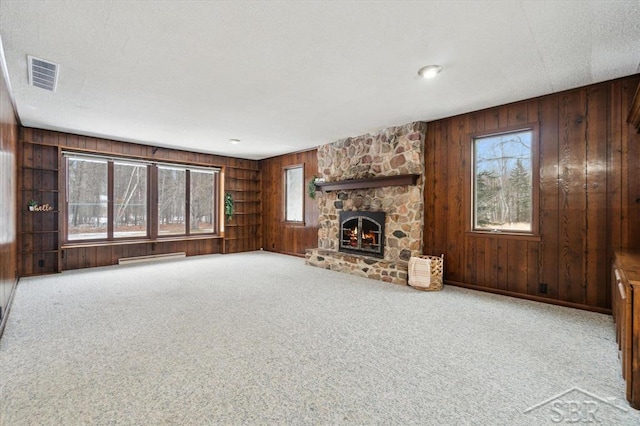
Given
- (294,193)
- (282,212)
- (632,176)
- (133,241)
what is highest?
(294,193)

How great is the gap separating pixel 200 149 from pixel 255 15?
17.9ft

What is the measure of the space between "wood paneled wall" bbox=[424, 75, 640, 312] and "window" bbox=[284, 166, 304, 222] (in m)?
3.90

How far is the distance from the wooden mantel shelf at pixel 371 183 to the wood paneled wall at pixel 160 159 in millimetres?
2865

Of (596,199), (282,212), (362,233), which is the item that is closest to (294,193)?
(282,212)

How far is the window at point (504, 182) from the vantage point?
393 centimetres

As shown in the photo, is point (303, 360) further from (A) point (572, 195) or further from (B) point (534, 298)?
(A) point (572, 195)

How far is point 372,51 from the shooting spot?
268 cm

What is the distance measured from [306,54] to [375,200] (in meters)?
3.19

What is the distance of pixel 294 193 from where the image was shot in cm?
764

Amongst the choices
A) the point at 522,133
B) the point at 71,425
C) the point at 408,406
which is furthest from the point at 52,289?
Answer: the point at 522,133

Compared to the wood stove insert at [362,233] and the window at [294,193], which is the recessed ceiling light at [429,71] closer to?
the wood stove insert at [362,233]

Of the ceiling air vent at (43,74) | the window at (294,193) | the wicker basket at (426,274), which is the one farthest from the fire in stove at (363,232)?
the ceiling air vent at (43,74)

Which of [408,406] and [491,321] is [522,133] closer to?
[491,321]

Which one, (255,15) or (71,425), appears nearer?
(71,425)
